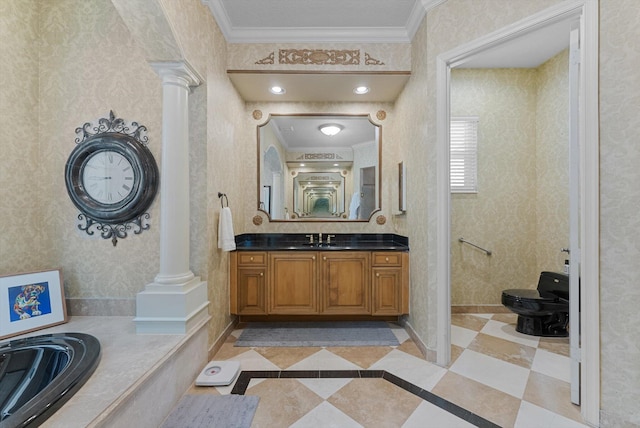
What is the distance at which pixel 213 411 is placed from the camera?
1.62 m

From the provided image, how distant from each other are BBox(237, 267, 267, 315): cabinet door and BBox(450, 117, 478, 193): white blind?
2.39 m

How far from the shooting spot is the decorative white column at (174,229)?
72.4 inches

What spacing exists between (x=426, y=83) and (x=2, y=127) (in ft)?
10.1

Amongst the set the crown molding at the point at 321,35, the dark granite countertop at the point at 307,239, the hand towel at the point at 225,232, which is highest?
the crown molding at the point at 321,35

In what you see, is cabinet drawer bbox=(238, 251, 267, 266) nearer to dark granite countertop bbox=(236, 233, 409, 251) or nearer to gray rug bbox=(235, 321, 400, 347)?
dark granite countertop bbox=(236, 233, 409, 251)

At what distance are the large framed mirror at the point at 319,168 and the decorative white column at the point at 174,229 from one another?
1.30 m

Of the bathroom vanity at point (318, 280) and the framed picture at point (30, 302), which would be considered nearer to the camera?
the framed picture at point (30, 302)

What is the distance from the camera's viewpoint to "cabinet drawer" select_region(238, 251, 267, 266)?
278cm

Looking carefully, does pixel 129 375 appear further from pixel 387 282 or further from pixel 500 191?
pixel 500 191

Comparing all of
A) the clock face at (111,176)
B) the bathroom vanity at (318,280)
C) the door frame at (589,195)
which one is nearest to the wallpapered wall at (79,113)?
the clock face at (111,176)

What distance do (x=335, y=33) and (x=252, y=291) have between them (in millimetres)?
2648

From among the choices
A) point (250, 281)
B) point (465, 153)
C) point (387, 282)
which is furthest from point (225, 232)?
point (465, 153)

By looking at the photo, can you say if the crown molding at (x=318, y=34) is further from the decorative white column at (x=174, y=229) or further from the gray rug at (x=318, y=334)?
the gray rug at (x=318, y=334)

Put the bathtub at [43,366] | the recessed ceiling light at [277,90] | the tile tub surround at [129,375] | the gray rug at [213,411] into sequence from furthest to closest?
the recessed ceiling light at [277,90], the gray rug at [213,411], the bathtub at [43,366], the tile tub surround at [129,375]
